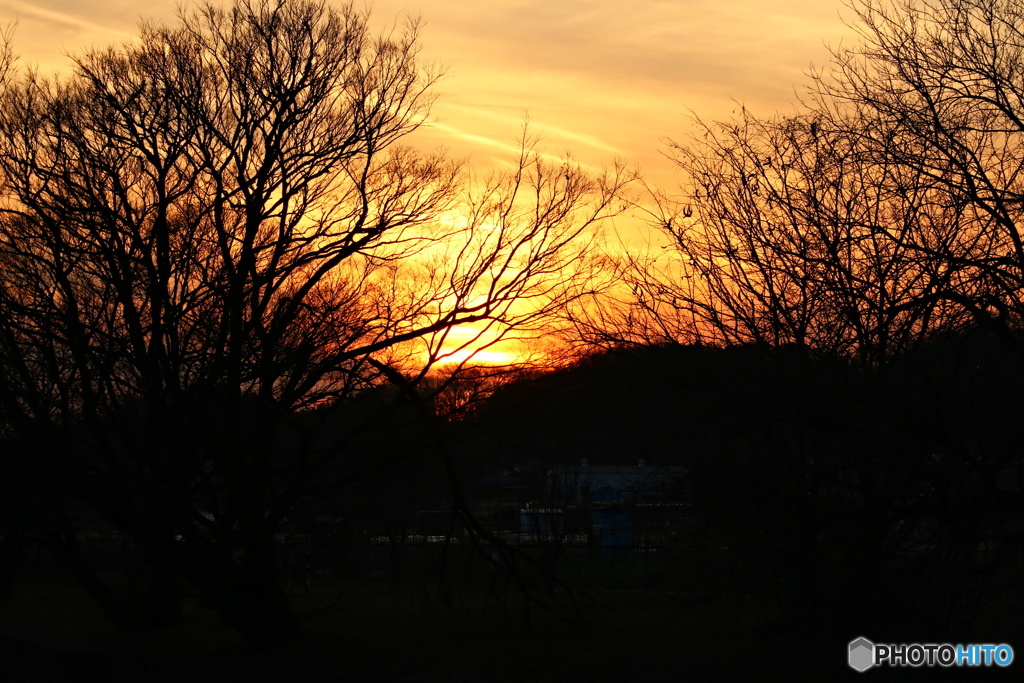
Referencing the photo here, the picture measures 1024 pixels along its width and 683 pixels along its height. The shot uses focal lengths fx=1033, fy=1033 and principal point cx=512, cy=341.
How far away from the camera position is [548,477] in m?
34.3

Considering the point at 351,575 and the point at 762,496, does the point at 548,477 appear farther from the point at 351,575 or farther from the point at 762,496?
the point at 762,496

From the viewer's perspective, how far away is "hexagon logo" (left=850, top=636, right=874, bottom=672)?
11.2 meters

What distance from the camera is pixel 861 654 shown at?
11.4 m

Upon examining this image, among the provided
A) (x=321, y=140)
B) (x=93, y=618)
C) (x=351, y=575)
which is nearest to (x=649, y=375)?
(x=321, y=140)

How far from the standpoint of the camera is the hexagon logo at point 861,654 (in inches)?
441

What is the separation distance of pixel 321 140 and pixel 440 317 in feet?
10.5
